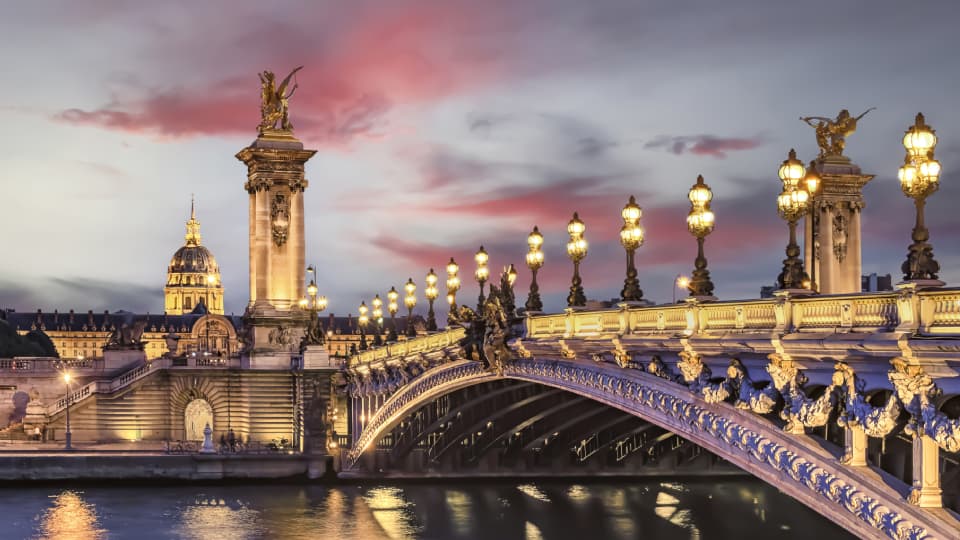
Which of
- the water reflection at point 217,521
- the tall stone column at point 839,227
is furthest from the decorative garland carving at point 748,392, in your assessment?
the water reflection at point 217,521

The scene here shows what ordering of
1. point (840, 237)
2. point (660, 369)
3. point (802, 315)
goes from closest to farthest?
point (802, 315) → point (660, 369) → point (840, 237)

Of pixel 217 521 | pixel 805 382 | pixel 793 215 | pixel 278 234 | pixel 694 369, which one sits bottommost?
pixel 217 521

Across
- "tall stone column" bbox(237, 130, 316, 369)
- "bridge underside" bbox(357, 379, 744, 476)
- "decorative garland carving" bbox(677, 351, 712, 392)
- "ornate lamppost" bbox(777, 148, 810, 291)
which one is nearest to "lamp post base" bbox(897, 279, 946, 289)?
"ornate lamppost" bbox(777, 148, 810, 291)

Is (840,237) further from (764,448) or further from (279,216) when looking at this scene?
(279,216)

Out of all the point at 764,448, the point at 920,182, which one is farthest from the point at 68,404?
the point at 920,182

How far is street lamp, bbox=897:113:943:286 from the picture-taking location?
22.0 meters

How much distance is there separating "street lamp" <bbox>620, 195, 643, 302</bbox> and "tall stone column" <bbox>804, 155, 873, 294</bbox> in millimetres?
20894

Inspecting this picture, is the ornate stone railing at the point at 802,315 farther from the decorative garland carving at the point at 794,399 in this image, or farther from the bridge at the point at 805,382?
the decorative garland carving at the point at 794,399

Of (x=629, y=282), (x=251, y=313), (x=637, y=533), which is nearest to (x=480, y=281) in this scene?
(x=637, y=533)

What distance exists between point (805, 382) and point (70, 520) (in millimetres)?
43497

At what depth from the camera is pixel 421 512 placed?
65750mm

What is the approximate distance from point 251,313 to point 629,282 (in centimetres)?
6024

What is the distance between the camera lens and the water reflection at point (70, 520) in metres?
59.5

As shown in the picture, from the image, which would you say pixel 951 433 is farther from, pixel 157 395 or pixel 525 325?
pixel 157 395
